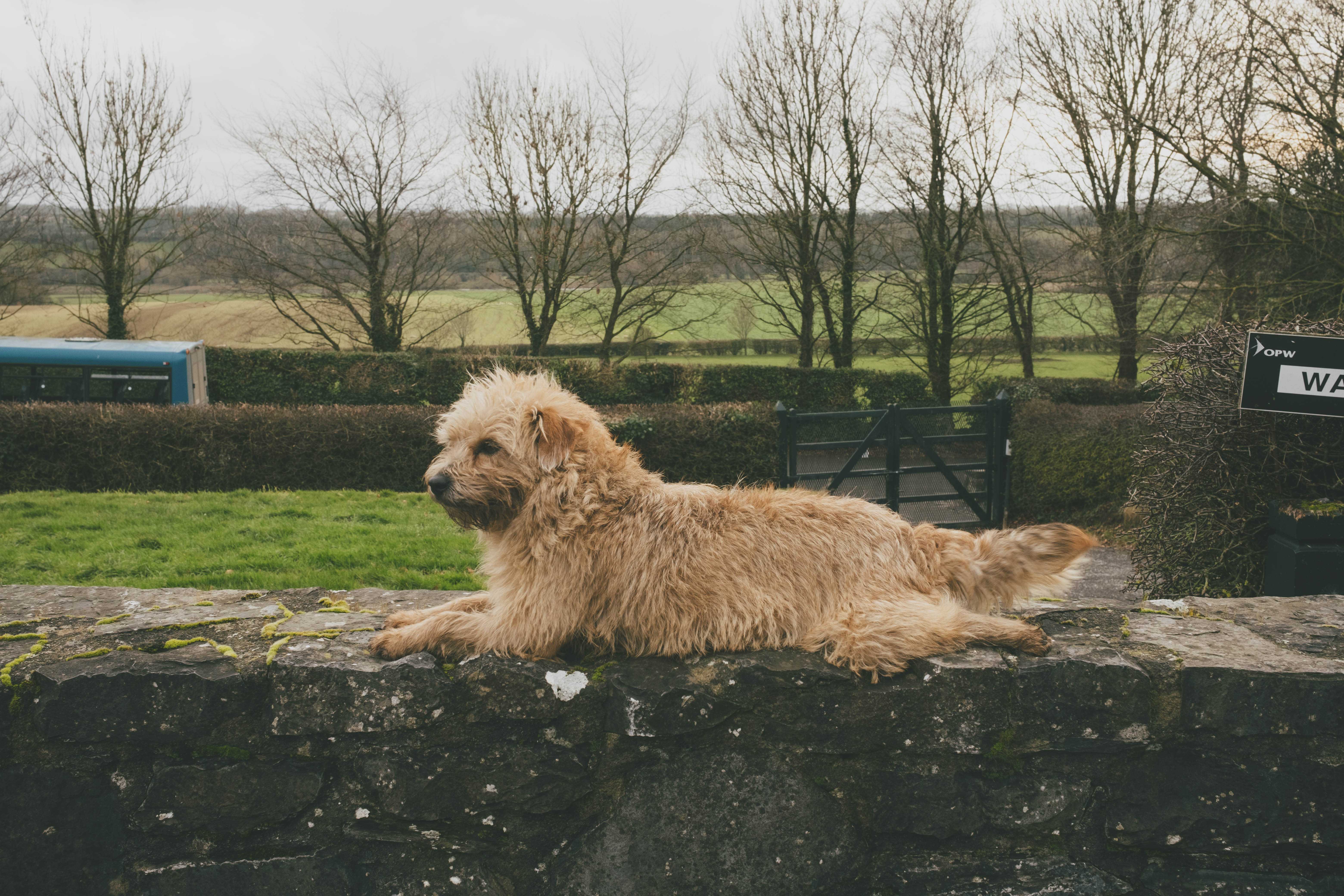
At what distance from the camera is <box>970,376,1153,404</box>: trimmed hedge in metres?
20.7

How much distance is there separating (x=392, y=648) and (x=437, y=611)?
356 mm

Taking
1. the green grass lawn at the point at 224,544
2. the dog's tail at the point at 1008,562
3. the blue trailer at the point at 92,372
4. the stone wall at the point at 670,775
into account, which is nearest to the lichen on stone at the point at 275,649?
the stone wall at the point at 670,775

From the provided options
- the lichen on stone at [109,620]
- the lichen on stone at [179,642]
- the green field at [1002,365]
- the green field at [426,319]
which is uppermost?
the green field at [426,319]

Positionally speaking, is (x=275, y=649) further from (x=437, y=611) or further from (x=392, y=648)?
(x=437, y=611)

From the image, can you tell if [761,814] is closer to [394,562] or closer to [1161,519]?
[1161,519]

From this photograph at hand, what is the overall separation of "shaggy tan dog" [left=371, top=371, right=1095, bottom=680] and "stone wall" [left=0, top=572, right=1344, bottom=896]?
11 cm

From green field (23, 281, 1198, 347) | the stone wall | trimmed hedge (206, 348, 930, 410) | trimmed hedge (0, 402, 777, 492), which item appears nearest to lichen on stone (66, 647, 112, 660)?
the stone wall

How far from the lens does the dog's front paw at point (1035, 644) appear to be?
2.45 metres

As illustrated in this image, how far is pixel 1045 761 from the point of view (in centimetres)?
242

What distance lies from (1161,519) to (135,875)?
5.77m

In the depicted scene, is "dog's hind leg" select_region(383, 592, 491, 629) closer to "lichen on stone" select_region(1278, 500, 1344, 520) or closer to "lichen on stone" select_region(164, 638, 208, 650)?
"lichen on stone" select_region(164, 638, 208, 650)

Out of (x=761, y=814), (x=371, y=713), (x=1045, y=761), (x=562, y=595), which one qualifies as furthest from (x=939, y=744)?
(x=371, y=713)

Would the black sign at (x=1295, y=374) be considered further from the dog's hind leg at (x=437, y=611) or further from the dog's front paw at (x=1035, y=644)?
the dog's hind leg at (x=437, y=611)

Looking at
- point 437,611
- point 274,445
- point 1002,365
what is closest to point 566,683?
point 437,611
